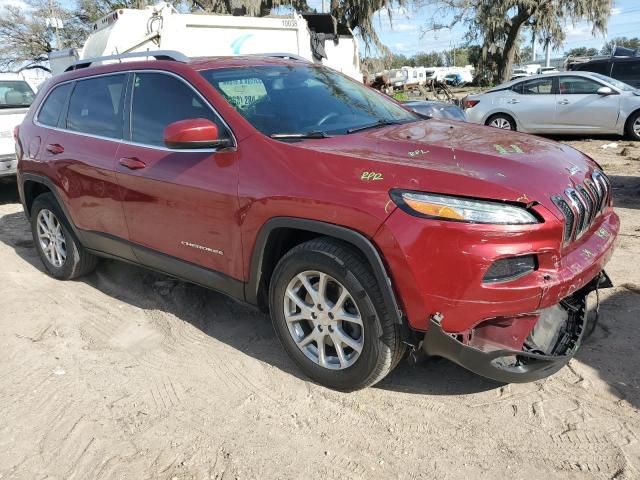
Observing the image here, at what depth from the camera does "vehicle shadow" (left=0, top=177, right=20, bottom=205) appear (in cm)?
861

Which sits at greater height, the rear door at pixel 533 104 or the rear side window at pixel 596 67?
the rear side window at pixel 596 67

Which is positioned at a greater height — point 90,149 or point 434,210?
point 90,149

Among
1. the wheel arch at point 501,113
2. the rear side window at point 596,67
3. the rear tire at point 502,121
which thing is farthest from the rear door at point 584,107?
the rear side window at point 596,67

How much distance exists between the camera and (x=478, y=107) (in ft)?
41.6

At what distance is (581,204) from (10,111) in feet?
27.9

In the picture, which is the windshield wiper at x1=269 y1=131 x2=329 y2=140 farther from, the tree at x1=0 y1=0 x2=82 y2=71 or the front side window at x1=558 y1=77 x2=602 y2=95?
the tree at x1=0 y1=0 x2=82 y2=71

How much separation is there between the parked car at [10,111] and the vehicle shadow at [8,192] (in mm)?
582

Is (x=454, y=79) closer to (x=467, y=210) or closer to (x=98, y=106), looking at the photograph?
(x=98, y=106)

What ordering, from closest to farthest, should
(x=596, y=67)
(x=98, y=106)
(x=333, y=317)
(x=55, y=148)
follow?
(x=333, y=317) < (x=98, y=106) < (x=55, y=148) < (x=596, y=67)

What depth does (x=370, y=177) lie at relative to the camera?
106 inches

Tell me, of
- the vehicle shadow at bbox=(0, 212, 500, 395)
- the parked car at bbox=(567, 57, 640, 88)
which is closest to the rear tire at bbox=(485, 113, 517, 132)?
the parked car at bbox=(567, 57, 640, 88)

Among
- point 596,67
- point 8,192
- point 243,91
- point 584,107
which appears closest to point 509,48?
point 596,67

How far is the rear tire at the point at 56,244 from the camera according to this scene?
4.80 meters

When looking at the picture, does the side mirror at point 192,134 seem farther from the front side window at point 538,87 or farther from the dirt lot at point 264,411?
the front side window at point 538,87
